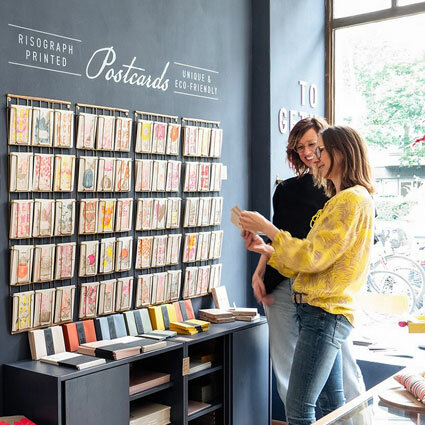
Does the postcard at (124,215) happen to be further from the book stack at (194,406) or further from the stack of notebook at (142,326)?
the book stack at (194,406)

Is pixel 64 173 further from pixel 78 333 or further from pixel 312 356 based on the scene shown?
pixel 312 356

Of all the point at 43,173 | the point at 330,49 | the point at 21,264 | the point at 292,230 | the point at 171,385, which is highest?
the point at 330,49

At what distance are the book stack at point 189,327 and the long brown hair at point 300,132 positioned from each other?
3.22 feet

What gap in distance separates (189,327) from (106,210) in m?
0.77

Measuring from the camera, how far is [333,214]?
2447mm

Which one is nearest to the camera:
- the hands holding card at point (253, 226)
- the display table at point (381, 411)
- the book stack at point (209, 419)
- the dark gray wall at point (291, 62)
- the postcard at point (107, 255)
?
the display table at point (381, 411)

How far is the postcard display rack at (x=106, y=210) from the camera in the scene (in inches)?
116

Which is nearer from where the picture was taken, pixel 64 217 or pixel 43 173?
pixel 43 173

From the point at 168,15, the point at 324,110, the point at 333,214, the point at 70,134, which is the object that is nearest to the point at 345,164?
the point at 333,214

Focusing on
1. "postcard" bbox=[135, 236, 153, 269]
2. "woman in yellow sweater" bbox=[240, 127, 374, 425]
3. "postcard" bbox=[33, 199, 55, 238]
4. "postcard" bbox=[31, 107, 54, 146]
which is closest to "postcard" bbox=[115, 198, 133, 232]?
"postcard" bbox=[135, 236, 153, 269]

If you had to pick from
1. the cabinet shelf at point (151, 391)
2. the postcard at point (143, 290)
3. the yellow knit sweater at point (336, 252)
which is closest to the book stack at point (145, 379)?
the cabinet shelf at point (151, 391)

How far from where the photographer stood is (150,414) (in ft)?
10.7

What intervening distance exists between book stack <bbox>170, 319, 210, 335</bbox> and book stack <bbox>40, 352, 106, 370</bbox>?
66 centimetres

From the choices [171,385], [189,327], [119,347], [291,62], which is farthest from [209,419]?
[291,62]
